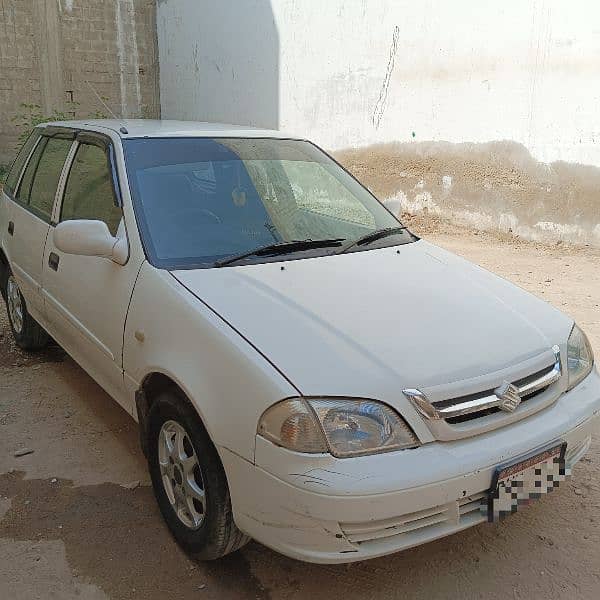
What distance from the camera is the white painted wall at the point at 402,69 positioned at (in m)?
6.86

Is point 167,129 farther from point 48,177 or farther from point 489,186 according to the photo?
point 489,186

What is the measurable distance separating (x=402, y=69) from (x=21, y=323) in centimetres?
606

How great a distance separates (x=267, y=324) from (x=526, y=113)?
20.2 ft

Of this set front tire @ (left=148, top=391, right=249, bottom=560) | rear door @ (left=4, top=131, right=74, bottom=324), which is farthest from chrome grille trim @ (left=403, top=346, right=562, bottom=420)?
rear door @ (left=4, top=131, right=74, bottom=324)

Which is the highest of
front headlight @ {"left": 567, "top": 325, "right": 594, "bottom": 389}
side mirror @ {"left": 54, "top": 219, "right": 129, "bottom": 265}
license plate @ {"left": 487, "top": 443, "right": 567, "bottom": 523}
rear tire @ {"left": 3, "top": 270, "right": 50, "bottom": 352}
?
side mirror @ {"left": 54, "top": 219, "right": 129, "bottom": 265}

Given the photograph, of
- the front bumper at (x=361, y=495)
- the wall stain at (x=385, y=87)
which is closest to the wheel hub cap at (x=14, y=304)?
the front bumper at (x=361, y=495)

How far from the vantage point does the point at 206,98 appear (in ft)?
38.6

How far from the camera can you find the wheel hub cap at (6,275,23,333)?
441 centimetres

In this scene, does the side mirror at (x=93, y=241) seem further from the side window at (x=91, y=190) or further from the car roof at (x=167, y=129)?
the car roof at (x=167, y=129)

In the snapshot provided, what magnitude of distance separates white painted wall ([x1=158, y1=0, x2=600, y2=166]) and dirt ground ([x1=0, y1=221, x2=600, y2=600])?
498 cm

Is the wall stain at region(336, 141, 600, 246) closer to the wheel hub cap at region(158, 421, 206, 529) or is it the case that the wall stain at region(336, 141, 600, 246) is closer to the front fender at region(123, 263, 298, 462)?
the front fender at region(123, 263, 298, 462)

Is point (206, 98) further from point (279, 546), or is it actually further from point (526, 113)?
point (279, 546)

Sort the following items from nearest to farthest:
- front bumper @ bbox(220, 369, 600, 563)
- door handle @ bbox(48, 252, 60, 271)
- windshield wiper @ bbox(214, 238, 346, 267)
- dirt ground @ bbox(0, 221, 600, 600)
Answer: front bumper @ bbox(220, 369, 600, 563), dirt ground @ bbox(0, 221, 600, 600), windshield wiper @ bbox(214, 238, 346, 267), door handle @ bbox(48, 252, 60, 271)

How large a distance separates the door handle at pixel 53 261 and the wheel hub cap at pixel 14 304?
102 cm
